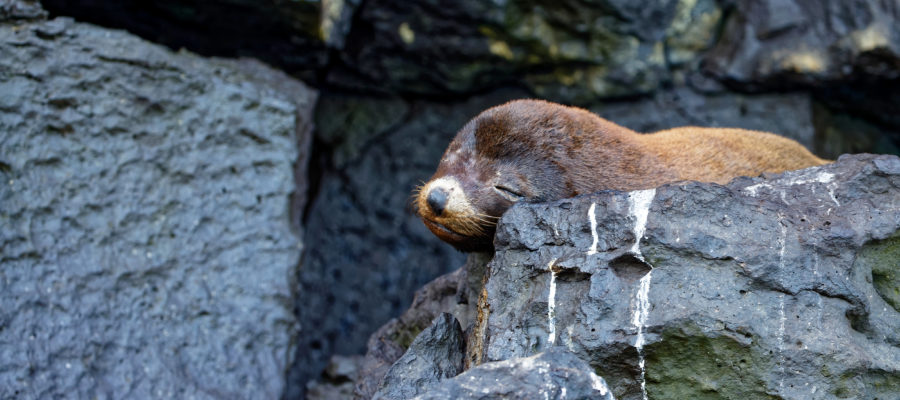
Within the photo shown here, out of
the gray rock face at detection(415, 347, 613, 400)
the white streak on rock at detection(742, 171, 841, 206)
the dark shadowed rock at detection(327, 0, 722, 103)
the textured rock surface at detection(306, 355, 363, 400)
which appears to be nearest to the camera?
the gray rock face at detection(415, 347, 613, 400)

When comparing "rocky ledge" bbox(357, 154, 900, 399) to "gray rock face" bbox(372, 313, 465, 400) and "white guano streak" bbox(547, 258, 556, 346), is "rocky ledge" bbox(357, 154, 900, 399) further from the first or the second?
"gray rock face" bbox(372, 313, 465, 400)

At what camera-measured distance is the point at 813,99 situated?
19.5ft

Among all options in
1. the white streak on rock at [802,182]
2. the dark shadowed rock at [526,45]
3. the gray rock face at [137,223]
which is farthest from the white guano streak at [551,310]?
the dark shadowed rock at [526,45]

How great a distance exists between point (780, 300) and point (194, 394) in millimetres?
2805

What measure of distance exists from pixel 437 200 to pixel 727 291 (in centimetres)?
→ 123

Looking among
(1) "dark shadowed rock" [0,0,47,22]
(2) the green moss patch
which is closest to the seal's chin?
(2) the green moss patch

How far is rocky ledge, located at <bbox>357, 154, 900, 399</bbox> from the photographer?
262 cm

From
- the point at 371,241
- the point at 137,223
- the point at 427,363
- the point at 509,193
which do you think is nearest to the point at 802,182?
the point at 509,193

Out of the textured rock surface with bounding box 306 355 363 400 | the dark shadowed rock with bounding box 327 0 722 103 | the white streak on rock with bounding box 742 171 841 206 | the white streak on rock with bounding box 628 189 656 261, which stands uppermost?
the dark shadowed rock with bounding box 327 0 722 103

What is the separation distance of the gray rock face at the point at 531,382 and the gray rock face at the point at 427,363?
566 mm

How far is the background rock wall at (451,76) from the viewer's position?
529cm

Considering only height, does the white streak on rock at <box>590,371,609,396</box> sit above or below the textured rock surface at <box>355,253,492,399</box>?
above

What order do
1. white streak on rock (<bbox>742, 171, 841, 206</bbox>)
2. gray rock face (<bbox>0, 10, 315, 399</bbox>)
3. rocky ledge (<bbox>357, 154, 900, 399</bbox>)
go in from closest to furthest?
rocky ledge (<bbox>357, 154, 900, 399</bbox>) → white streak on rock (<bbox>742, 171, 841, 206</bbox>) → gray rock face (<bbox>0, 10, 315, 399</bbox>)

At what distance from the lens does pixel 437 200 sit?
3377 mm
